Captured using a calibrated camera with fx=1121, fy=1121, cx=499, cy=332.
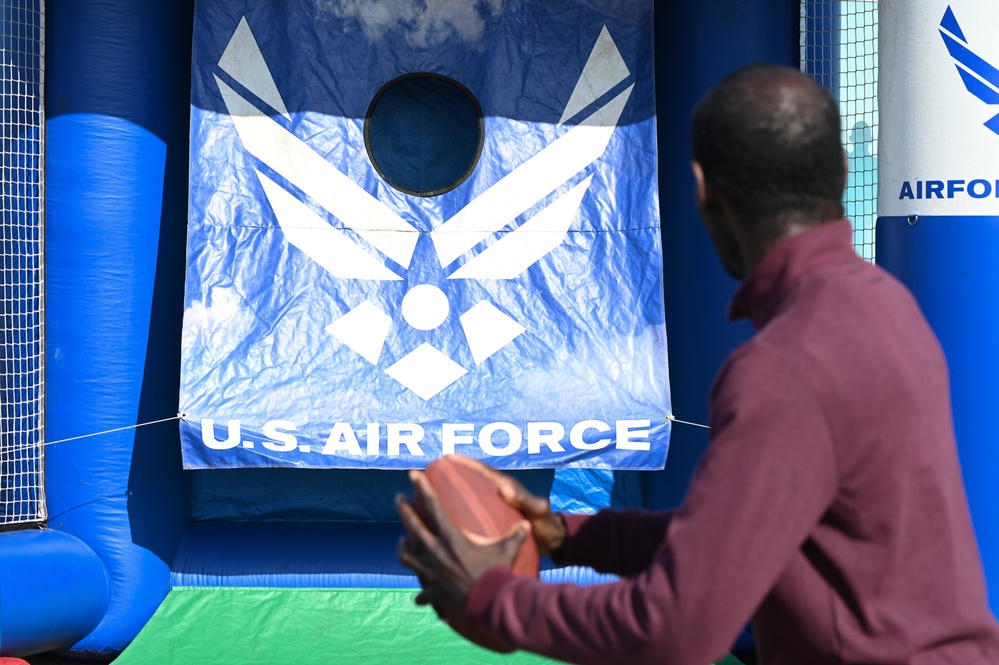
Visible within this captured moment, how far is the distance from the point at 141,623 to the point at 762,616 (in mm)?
3868

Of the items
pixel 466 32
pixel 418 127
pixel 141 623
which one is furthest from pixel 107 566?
pixel 466 32

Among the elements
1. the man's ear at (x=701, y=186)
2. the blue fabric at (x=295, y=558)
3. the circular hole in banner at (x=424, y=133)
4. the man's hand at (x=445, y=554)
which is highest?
the circular hole in banner at (x=424, y=133)

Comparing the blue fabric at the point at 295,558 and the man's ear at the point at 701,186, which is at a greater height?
the man's ear at the point at 701,186

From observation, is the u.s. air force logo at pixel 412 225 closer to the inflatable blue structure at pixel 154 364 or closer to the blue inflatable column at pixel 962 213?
the inflatable blue structure at pixel 154 364

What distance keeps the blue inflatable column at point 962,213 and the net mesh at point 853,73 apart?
1.05 metres

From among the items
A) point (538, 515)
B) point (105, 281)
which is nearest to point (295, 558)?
point (105, 281)

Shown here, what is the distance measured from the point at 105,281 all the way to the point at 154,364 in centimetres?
40

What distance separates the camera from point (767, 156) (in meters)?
1.33

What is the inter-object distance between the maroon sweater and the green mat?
3.01m

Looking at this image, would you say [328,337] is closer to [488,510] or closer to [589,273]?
[589,273]

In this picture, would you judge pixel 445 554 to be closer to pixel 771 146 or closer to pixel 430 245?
pixel 771 146

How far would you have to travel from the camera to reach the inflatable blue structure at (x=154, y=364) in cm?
459

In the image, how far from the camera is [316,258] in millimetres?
4660

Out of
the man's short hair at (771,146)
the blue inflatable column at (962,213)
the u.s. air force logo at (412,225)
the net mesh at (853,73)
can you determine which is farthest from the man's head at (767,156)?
the net mesh at (853,73)
